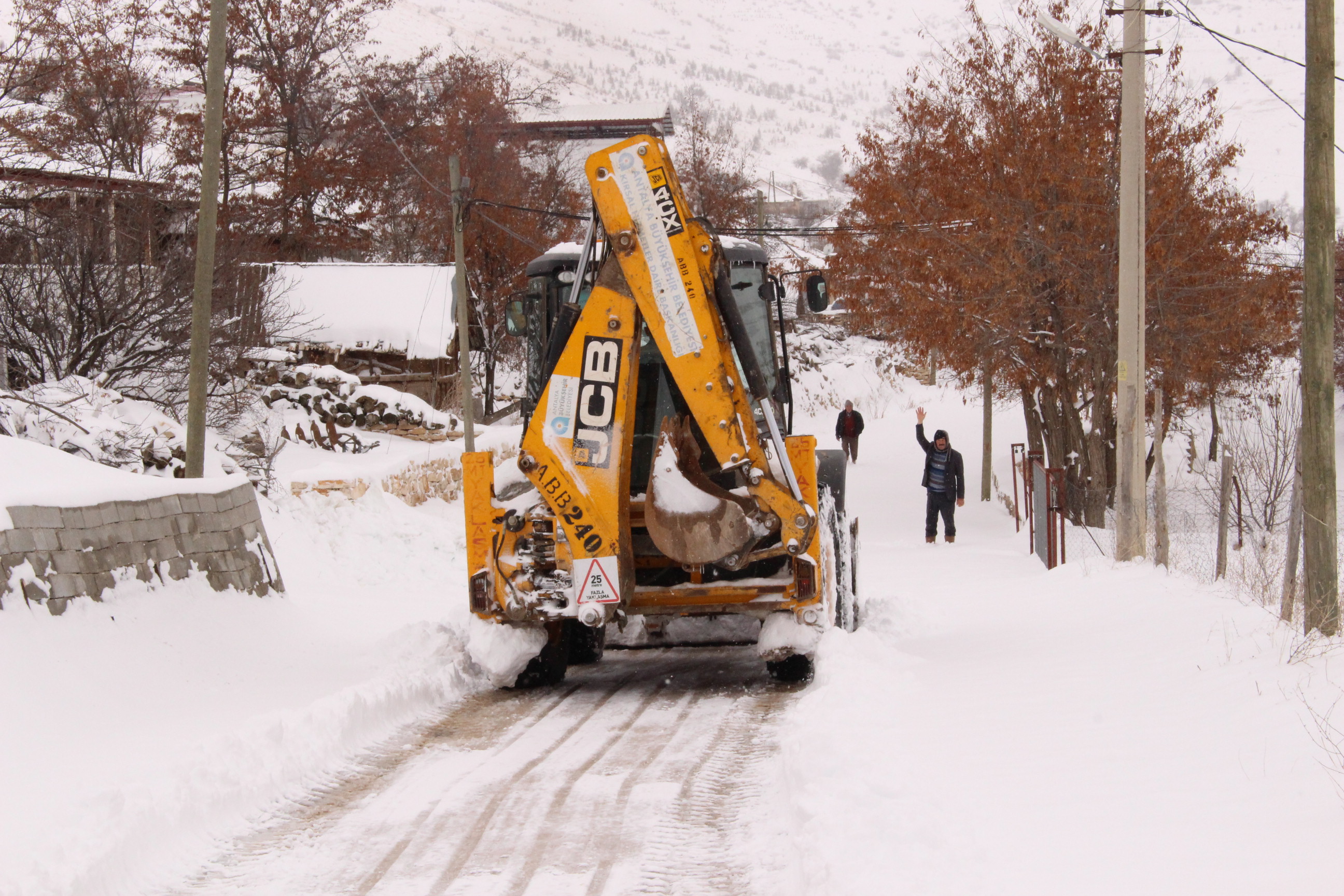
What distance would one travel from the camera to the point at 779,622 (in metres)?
8.29

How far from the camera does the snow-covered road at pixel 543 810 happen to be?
188 inches

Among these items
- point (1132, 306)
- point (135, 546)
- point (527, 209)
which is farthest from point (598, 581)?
point (527, 209)

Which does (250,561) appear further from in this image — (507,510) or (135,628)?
(507,510)

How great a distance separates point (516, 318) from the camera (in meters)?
9.05

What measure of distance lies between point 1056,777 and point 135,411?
15840 millimetres

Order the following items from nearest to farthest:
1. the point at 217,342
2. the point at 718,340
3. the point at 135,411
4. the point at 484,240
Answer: the point at 718,340 → the point at 135,411 → the point at 217,342 → the point at 484,240

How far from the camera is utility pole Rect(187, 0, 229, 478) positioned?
37.5 feet

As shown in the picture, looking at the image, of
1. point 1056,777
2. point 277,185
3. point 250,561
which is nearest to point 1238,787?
point 1056,777

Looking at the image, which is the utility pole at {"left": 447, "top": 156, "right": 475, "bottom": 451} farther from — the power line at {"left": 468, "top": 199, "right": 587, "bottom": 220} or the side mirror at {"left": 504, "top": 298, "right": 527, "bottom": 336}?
the side mirror at {"left": 504, "top": 298, "right": 527, "bottom": 336}

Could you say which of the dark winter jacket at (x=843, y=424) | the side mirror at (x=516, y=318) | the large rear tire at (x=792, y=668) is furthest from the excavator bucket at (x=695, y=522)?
the dark winter jacket at (x=843, y=424)

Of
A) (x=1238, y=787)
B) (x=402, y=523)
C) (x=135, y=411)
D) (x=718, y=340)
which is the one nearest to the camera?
(x=1238, y=787)

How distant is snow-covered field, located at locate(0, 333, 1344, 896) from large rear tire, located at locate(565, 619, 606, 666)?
11.6 inches

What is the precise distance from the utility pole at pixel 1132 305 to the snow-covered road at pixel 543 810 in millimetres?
6849

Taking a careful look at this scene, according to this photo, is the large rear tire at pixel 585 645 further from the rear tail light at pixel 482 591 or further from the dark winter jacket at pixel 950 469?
the dark winter jacket at pixel 950 469
